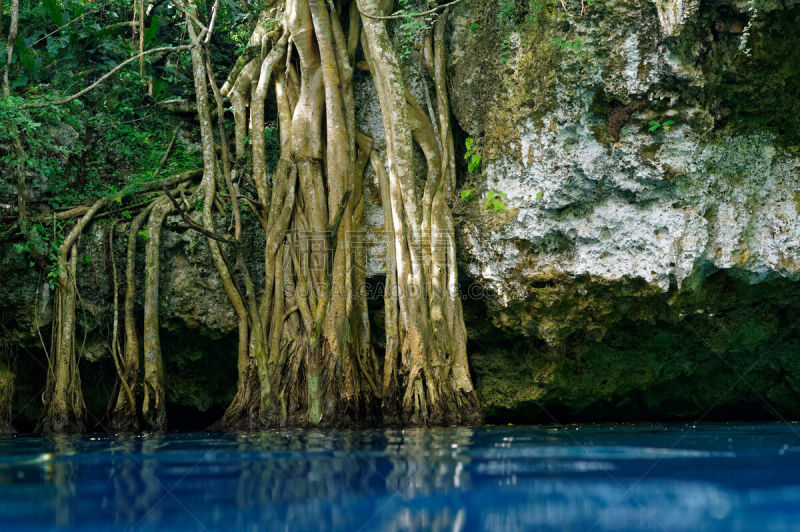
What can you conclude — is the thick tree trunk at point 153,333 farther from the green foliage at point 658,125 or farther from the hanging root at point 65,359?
the green foliage at point 658,125

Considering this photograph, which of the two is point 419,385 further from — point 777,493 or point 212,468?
point 777,493

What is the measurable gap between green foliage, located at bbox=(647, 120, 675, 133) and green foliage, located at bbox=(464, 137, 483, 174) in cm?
152

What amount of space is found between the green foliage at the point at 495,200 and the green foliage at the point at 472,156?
33 cm

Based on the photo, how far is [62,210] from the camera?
21.9ft

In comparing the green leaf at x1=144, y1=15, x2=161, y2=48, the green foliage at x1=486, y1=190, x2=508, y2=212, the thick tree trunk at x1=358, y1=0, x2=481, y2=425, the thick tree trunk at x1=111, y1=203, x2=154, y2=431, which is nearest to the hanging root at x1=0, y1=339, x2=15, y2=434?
the thick tree trunk at x1=111, y1=203, x2=154, y2=431

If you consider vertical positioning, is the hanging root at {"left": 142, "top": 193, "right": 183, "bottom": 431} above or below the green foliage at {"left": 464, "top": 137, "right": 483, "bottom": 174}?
below

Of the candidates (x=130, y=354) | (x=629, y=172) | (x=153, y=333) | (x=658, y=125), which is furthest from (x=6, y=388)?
(x=658, y=125)

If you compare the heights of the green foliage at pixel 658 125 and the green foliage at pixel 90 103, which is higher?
the green foliage at pixel 90 103

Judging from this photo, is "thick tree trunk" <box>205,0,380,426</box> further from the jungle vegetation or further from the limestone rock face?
the limestone rock face

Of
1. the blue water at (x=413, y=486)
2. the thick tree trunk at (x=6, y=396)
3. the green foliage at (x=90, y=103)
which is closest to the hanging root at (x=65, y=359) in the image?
the thick tree trunk at (x=6, y=396)

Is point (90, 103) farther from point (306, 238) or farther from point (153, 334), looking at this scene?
point (306, 238)

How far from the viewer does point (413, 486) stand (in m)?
2.34

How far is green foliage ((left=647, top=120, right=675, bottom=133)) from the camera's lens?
539 cm

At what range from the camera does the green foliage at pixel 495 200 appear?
598cm
